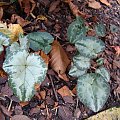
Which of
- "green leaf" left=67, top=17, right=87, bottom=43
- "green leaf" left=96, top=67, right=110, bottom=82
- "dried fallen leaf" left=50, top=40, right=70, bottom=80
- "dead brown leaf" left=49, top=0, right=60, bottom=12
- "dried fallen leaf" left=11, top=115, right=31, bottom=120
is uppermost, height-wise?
"dead brown leaf" left=49, top=0, right=60, bottom=12

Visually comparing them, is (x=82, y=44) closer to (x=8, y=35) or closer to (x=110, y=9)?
(x=8, y=35)

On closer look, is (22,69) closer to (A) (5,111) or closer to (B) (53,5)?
(A) (5,111)

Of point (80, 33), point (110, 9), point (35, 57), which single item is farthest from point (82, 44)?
point (110, 9)

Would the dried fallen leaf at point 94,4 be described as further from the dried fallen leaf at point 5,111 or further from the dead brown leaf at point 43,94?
the dried fallen leaf at point 5,111

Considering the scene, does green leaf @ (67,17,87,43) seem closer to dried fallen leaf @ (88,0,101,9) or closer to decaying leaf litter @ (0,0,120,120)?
decaying leaf litter @ (0,0,120,120)

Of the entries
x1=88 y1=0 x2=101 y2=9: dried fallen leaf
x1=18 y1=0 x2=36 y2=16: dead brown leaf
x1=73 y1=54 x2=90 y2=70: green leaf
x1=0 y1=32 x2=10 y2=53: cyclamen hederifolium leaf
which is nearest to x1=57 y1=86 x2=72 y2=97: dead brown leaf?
x1=73 y1=54 x2=90 y2=70: green leaf

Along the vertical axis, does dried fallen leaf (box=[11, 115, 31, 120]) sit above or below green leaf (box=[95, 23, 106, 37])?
below

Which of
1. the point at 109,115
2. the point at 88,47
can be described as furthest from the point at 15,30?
the point at 109,115
